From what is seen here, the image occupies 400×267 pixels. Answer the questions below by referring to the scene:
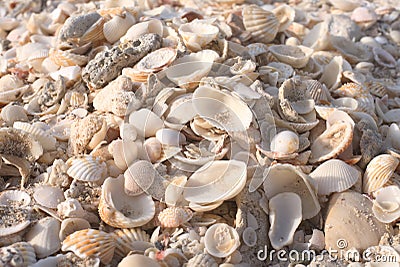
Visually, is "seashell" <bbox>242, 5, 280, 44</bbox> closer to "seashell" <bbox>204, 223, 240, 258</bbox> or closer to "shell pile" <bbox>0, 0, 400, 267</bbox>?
"shell pile" <bbox>0, 0, 400, 267</bbox>

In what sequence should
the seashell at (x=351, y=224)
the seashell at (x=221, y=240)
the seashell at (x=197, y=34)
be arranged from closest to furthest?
the seashell at (x=221, y=240)
the seashell at (x=351, y=224)
the seashell at (x=197, y=34)

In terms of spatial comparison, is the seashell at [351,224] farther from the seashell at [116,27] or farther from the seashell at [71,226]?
the seashell at [116,27]

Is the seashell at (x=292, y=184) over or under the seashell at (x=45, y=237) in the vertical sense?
under

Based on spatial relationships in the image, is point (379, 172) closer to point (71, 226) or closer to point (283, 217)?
point (283, 217)

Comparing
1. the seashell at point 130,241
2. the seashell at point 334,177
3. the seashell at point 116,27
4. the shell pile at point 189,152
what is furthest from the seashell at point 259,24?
the seashell at point 130,241

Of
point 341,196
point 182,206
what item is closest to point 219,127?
point 182,206

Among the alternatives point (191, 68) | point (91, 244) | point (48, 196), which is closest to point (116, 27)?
point (191, 68)

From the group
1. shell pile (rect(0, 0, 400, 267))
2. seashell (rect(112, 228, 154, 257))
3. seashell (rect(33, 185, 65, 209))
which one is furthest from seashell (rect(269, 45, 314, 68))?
seashell (rect(33, 185, 65, 209))

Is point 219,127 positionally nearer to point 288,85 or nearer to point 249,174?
point 249,174
